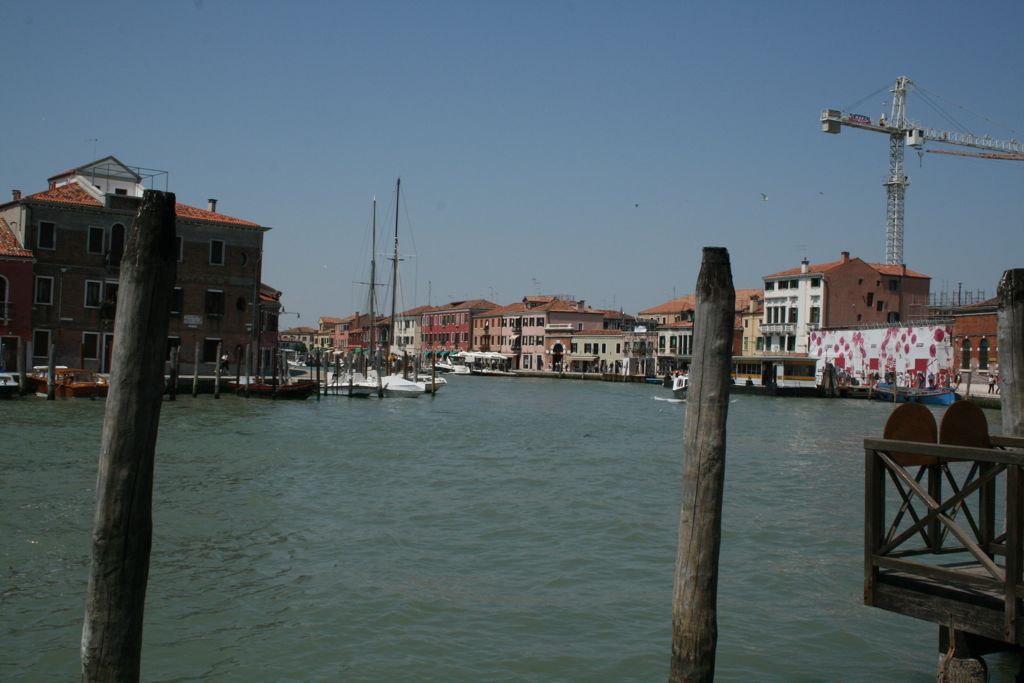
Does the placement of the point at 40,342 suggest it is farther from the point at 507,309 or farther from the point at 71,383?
the point at 507,309

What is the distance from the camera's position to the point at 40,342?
33.0m

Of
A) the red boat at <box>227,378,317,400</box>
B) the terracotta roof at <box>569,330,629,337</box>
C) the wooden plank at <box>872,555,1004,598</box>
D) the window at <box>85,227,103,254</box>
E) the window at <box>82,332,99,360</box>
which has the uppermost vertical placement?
the window at <box>85,227,103,254</box>

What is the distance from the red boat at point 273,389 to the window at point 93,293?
5.58 metres

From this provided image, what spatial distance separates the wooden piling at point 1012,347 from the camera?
19.3 ft

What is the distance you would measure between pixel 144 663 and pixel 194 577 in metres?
2.25

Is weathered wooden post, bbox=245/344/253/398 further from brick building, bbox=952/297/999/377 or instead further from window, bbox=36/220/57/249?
brick building, bbox=952/297/999/377

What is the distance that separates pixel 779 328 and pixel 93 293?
139ft

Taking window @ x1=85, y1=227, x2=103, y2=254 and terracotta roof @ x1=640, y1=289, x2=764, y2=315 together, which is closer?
window @ x1=85, y1=227, x2=103, y2=254

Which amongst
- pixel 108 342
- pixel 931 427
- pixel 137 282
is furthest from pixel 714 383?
pixel 108 342

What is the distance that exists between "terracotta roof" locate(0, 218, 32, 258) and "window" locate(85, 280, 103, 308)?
2.32 metres

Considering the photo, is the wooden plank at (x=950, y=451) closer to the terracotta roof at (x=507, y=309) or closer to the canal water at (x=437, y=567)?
the canal water at (x=437, y=567)

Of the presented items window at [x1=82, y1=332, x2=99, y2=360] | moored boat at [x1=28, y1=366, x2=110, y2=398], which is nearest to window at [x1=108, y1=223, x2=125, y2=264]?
window at [x1=82, y1=332, x2=99, y2=360]

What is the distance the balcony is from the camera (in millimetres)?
59906

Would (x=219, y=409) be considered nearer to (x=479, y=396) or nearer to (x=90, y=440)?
(x=90, y=440)
